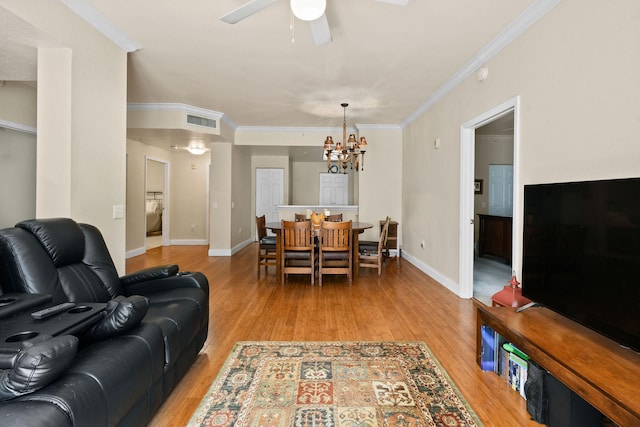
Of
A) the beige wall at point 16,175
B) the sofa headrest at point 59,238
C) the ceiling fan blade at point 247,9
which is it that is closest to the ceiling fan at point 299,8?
the ceiling fan blade at point 247,9

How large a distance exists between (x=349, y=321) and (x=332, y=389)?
3.63 feet

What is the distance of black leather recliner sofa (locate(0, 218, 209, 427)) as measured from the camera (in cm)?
106

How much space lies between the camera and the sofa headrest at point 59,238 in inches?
72.4

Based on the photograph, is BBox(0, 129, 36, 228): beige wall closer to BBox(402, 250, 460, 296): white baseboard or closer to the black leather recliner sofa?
the black leather recliner sofa

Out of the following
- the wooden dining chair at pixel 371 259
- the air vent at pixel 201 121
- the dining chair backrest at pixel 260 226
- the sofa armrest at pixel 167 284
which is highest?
the air vent at pixel 201 121

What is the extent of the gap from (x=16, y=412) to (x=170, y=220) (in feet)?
25.2

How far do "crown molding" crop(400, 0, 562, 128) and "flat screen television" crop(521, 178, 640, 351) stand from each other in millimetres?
1451

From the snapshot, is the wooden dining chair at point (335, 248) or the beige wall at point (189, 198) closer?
the wooden dining chair at point (335, 248)

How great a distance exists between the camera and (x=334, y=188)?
9656 millimetres

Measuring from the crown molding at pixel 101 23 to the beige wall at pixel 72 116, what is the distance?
0.15ft

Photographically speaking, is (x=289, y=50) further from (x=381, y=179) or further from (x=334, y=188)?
(x=334, y=188)

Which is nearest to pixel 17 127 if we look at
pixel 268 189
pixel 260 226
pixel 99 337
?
pixel 260 226

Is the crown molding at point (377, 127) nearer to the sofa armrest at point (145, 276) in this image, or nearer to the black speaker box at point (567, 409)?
the sofa armrest at point (145, 276)

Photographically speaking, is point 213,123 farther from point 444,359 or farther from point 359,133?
point 444,359
